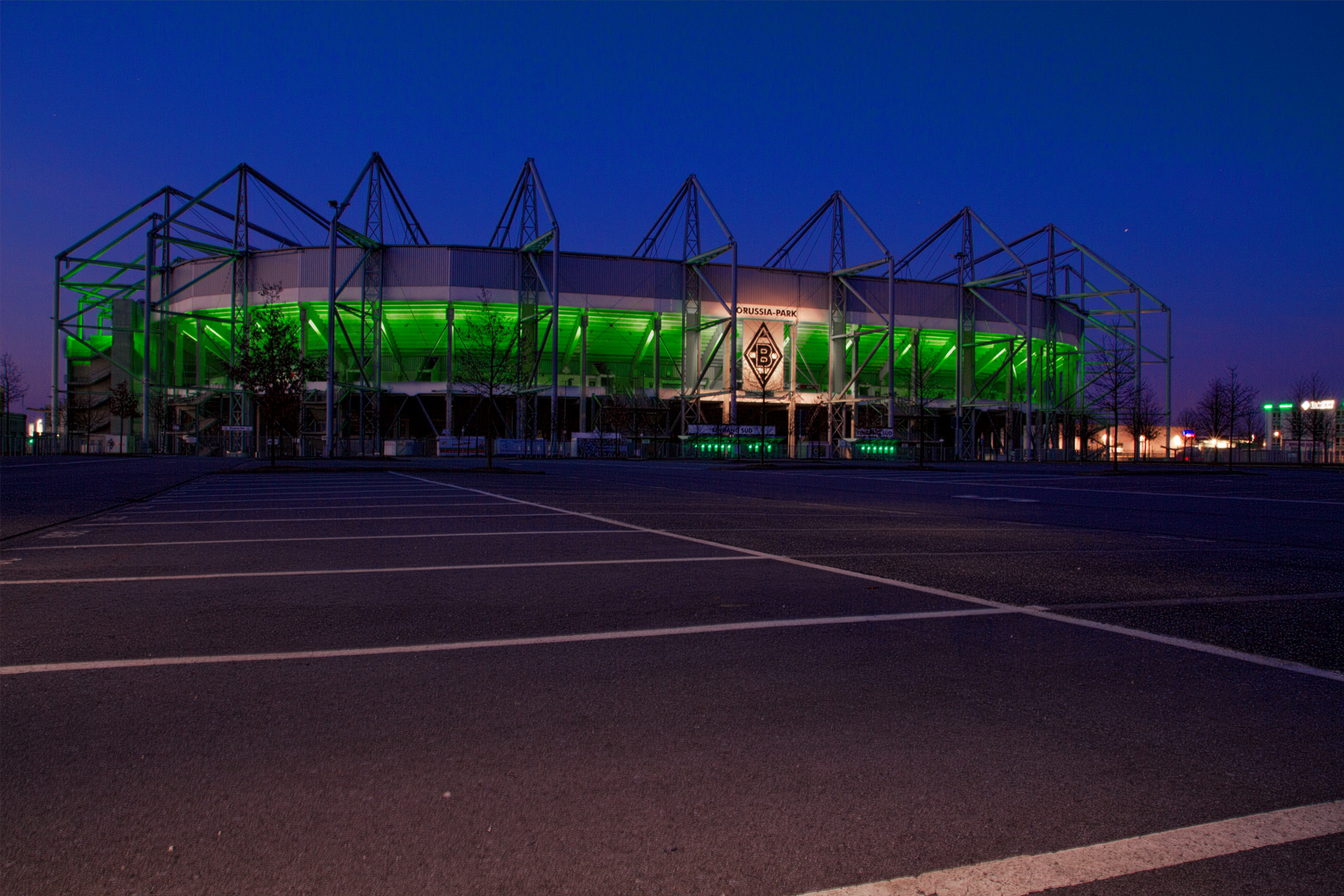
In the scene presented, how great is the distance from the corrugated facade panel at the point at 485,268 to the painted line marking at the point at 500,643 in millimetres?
57304

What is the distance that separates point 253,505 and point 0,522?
350 cm

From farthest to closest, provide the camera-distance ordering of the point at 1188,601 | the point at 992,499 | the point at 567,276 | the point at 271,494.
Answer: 1. the point at 567,276
2. the point at 271,494
3. the point at 992,499
4. the point at 1188,601

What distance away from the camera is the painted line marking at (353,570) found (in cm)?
582

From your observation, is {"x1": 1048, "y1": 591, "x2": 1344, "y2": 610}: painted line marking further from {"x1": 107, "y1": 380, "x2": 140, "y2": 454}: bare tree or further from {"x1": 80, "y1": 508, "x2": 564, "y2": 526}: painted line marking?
{"x1": 107, "y1": 380, "x2": 140, "y2": 454}: bare tree

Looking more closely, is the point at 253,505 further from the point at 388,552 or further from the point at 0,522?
the point at 388,552

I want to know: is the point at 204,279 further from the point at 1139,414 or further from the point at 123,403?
the point at 1139,414

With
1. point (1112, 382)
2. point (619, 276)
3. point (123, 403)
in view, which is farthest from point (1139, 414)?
point (123, 403)

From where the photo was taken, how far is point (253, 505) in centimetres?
1262

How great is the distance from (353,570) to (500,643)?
2759mm

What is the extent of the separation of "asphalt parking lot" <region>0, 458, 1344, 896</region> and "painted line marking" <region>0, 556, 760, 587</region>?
54mm

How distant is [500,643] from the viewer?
13.5 feet

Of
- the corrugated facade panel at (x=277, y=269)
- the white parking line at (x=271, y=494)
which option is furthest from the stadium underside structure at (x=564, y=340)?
the white parking line at (x=271, y=494)

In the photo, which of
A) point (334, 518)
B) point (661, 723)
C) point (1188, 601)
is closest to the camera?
point (661, 723)

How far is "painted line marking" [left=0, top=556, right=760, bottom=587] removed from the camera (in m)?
5.82
